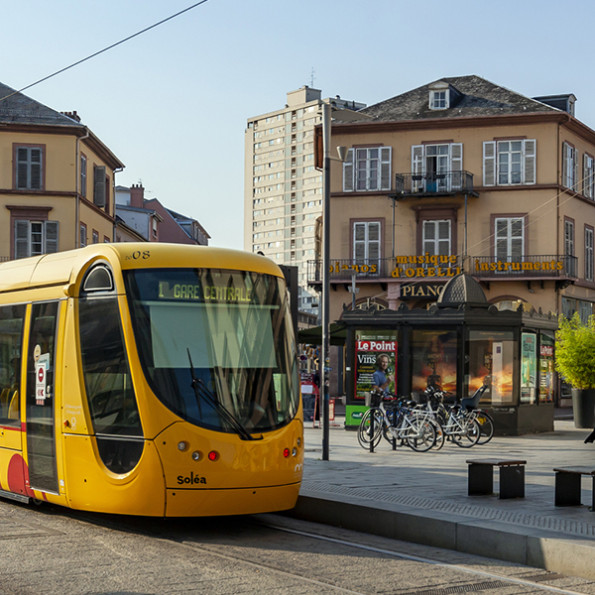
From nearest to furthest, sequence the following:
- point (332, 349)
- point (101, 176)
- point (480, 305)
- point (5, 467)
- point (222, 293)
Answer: point (222, 293), point (5, 467), point (480, 305), point (332, 349), point (101, 176)

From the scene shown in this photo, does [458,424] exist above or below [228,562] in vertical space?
above

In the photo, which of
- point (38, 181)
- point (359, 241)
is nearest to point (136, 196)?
point (38, 181)

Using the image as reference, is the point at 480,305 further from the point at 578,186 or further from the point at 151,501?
the point at 578,186

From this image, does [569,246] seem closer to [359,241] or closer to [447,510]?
[359,241]

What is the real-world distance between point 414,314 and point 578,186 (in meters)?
25.4

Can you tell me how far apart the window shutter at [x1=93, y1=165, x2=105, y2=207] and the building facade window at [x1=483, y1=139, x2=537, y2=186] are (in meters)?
18.9

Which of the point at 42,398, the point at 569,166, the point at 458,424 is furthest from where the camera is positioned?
the point at 569,166

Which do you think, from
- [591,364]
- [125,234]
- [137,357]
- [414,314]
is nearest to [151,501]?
[137,357]

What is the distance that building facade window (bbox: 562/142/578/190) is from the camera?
45.8 metres

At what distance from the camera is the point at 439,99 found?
47.7 metres

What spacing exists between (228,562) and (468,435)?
13.0m

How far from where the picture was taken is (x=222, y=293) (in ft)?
35.2

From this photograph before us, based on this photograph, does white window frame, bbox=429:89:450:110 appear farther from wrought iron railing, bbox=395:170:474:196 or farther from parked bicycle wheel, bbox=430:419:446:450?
parked bicycle wheel, bbox=430:419:446:450

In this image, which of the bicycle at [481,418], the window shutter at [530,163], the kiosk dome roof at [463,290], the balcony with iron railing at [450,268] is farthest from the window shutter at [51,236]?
the bicycle at [481,418]
